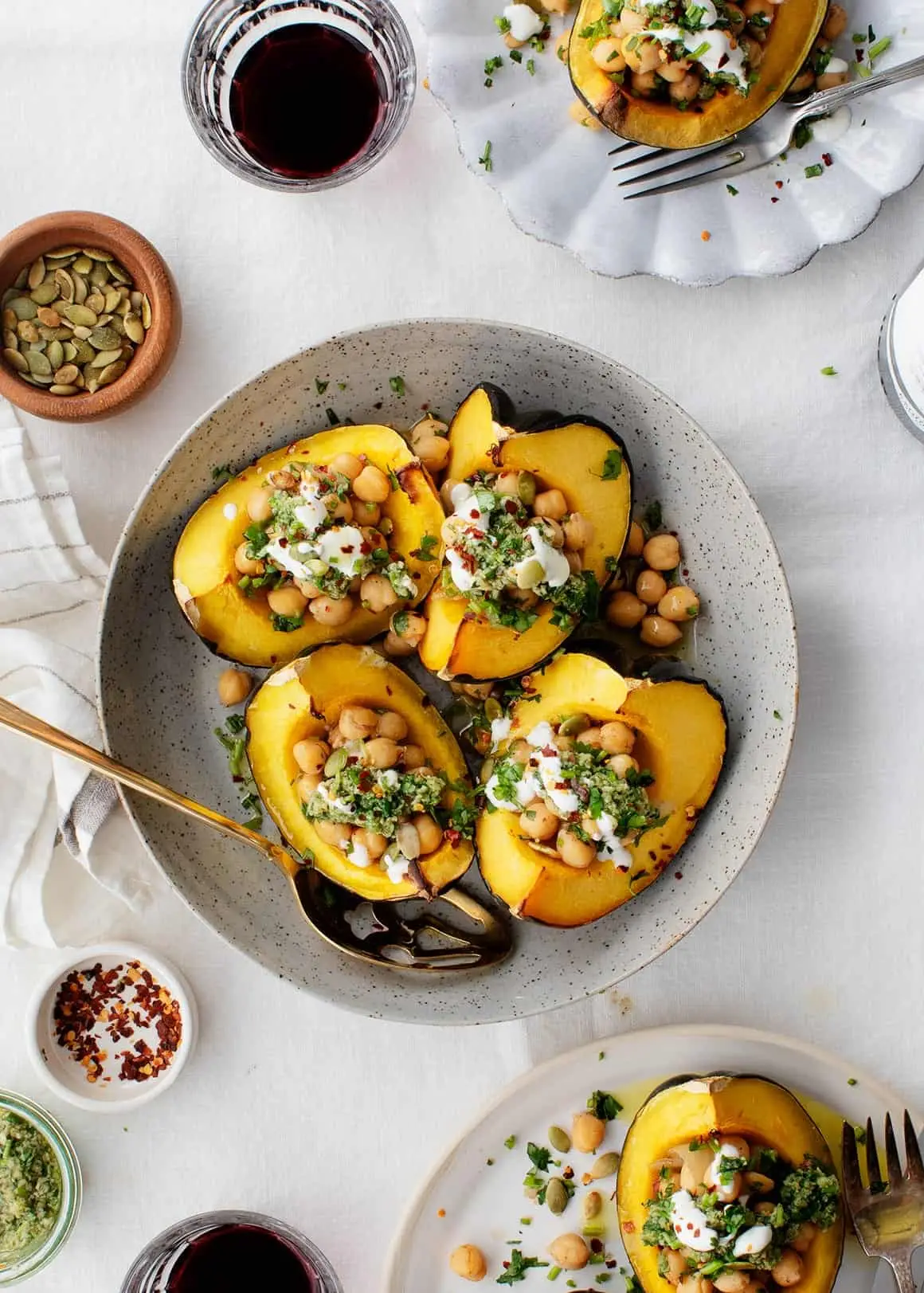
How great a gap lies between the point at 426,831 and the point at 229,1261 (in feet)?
2.21

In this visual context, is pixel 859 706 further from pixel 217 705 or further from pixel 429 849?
pixel 217 705

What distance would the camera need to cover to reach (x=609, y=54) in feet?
4.49

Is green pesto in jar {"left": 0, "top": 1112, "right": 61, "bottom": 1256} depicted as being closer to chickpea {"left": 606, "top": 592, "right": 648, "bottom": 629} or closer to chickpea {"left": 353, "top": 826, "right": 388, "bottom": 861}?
chickpea {"left": 353, "top": 826, "right": 388, "bottom": 861}

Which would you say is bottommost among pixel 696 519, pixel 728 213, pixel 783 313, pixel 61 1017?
pixel 61 1017

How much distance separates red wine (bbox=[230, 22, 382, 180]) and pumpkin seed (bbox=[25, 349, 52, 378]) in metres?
0.36

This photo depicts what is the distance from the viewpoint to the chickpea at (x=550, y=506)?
54.1 inches

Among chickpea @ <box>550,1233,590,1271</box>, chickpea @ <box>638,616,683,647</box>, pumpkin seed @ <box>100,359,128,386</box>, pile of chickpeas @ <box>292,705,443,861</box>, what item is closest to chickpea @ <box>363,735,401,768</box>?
pile of chickpeas @ <box>292,705,443,861</box>

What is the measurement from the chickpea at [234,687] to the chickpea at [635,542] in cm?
47

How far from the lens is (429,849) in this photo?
1418 millimetres

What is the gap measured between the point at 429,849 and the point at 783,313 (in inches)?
30.6

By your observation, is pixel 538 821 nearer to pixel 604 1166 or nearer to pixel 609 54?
pixel 604 1166

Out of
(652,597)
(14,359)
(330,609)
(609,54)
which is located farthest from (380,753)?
(609,54)

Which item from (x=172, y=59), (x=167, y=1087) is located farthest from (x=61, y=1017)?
(x=172, y=59)

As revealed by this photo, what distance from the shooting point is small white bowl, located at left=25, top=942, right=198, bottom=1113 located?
156 cm
